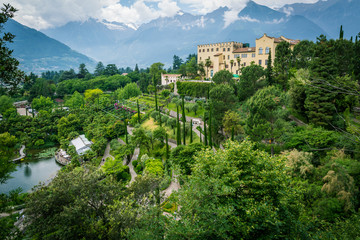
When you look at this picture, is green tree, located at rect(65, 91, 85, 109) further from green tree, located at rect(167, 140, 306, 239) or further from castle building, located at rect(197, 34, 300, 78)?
green tree, located at rect(167, 140, 306, 239)

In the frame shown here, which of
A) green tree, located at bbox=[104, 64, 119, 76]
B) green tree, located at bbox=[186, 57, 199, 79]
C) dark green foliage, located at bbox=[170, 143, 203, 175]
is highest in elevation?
green tree, located at bbox=[104, 64, 119, 76]

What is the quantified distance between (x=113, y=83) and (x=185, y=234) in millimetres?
76359

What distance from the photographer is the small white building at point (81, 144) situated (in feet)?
99.1

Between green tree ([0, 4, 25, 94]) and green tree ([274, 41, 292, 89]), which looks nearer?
green tree ([0, 4, 25, 94])

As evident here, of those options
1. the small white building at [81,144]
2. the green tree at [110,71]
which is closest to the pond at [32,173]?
the small white building at [81,144]

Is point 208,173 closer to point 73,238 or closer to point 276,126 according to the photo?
point 73,238

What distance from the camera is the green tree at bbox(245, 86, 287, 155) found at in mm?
20906

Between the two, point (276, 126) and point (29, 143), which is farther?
point (29, 143)

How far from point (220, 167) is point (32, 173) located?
2968 cm

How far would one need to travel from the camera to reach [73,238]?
9867 mm

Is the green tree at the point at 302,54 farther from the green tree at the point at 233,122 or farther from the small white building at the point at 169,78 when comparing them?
the small white building at the point at 169,78

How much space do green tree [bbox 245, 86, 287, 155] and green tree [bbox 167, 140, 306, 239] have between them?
1149 cm

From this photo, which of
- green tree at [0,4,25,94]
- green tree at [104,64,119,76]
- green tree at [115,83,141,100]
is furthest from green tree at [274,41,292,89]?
green tree at [104,64,119,76]

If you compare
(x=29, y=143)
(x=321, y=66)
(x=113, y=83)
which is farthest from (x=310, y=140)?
(x=113, y=83)
